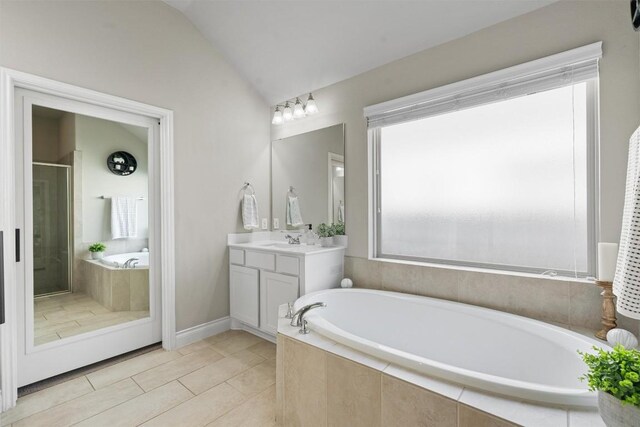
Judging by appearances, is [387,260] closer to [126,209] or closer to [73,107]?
[126,209]

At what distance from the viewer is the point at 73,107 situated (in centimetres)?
222

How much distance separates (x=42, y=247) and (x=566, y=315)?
136 inches

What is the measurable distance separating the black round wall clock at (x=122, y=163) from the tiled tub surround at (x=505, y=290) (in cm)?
225

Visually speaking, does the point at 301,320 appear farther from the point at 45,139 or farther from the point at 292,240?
the point at 45,139

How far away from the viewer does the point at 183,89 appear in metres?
2.76

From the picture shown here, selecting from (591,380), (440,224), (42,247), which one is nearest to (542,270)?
(440,224)

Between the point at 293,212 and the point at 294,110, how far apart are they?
3.55ft

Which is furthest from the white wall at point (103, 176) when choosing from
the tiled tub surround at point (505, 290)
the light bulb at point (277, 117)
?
Answer: the tiled tub surround at point (505, 290)

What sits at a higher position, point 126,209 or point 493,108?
point 493,108

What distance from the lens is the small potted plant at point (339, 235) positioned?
2.81 m

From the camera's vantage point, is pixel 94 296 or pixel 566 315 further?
pixel 94 296

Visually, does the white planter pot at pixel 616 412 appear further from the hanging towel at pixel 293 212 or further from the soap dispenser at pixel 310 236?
the hanging towel at pixel 293 212

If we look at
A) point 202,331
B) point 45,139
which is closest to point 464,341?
point 202,331

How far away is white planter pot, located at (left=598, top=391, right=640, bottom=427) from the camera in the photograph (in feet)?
2.55
